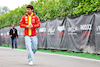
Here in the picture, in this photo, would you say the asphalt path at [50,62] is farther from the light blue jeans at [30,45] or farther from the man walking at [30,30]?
the man walking at [30,30]

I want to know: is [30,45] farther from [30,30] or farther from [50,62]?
[50,62]

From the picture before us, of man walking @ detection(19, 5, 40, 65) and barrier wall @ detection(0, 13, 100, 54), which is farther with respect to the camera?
barrier wall @ detection(0, 13, 100, 54)

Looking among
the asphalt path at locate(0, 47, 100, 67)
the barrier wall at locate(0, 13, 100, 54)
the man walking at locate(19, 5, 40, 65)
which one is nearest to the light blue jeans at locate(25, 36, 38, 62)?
the man walking at locate(19, 5, 40, 65)

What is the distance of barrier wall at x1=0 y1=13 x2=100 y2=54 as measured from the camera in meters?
11.4

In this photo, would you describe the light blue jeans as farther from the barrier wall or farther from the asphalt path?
the barrier wall

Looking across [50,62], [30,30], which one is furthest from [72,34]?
[30,30]

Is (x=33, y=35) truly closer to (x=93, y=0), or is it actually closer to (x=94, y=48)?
(x=94, y=48)

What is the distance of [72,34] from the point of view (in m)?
13.2

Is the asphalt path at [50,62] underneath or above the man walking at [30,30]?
underneath

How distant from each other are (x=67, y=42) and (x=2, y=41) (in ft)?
44.6

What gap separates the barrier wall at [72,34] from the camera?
37.5 ft

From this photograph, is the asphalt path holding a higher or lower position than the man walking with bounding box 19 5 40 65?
lower

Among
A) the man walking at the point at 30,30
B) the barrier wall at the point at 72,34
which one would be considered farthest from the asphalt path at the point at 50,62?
the barrier wall at the point at 72,34

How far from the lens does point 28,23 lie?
7.93 m
